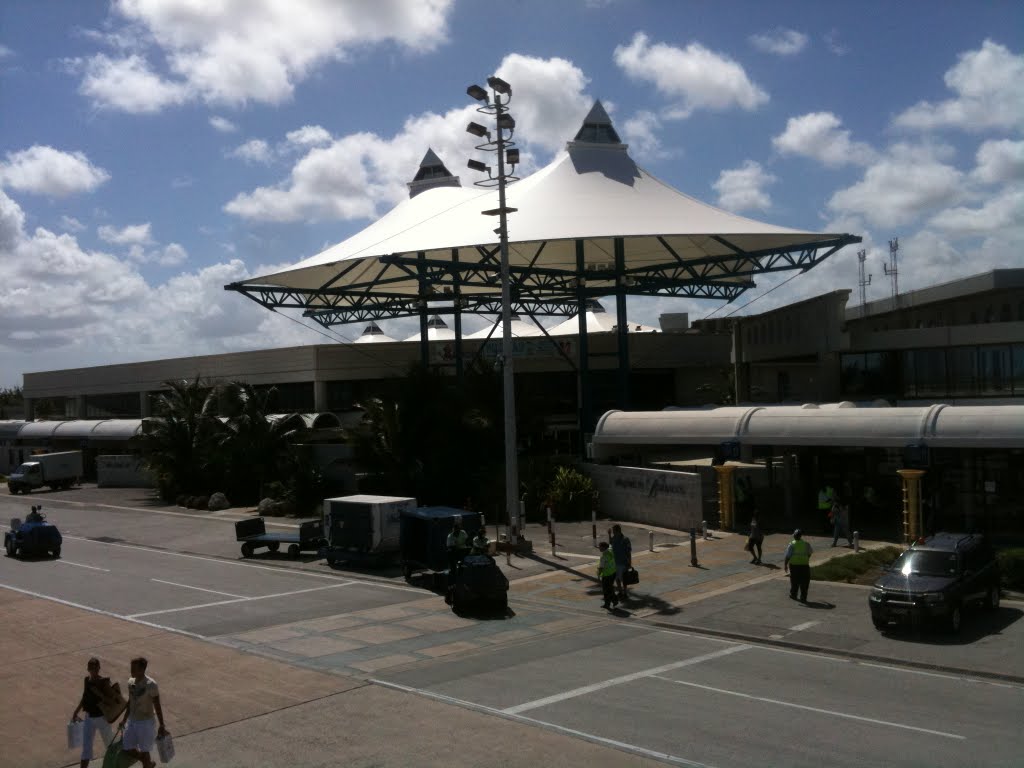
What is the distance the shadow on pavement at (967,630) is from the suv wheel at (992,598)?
14 cm

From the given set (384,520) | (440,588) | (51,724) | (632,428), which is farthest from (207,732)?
(632,428)

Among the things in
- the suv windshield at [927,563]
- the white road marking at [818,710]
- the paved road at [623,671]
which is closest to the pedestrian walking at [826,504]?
the paved road at [623,671]

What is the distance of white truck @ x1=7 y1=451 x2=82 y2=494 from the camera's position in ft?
196

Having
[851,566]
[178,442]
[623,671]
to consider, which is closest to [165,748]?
[623,671]

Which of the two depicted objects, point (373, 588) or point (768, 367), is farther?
point (768, 367)

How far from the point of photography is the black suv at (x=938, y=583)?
16.8 metres

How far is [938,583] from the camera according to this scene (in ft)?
56.5

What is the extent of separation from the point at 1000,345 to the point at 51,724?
106 ft

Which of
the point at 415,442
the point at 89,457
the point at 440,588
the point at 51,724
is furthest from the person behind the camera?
the point at 89,457

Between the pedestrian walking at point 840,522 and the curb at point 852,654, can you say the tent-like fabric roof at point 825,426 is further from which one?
the curb at point 852,654

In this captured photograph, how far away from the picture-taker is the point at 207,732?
12.6 metres

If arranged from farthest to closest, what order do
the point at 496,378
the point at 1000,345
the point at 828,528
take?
the point at 496,378, the point at 1000,345, the point at 828,528

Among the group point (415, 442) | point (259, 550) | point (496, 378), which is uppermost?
point (496, 378)

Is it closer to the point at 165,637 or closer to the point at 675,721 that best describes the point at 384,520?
the point at 165,637
